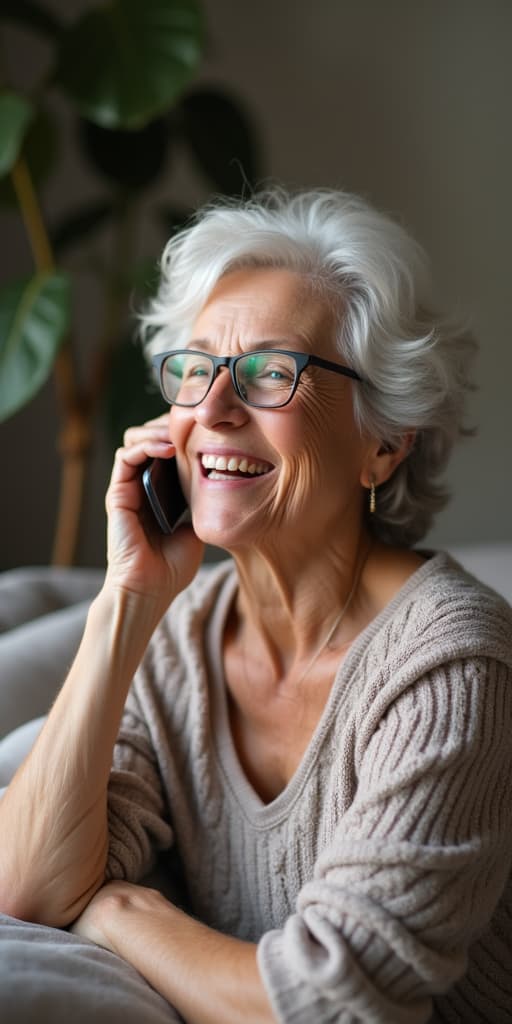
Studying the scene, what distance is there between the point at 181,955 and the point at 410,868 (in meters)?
0.29

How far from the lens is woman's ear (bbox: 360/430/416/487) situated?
1.47m

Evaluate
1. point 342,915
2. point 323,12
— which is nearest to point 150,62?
point 323,12

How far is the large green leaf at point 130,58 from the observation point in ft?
7.61

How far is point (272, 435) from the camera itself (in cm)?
136

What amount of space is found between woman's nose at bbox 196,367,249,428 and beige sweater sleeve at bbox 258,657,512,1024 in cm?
42

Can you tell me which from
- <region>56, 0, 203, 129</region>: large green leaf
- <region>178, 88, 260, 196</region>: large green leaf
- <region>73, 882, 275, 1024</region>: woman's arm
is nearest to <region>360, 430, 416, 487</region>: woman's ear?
<region>73, 882, 275, 1024</region>: woman's arm

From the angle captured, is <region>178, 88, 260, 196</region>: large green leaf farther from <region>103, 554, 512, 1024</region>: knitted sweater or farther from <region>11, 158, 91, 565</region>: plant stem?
<region>103, 554, 512, 1024</region>: knitted sweater

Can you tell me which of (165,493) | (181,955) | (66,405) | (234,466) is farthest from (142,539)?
(66,405)

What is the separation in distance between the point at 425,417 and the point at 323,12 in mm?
2246

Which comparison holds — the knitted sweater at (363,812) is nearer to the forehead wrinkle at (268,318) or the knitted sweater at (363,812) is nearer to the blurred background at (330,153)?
the forehead wrinkle at (268,318)

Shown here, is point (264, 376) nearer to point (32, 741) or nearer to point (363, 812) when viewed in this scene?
point (363, 812)

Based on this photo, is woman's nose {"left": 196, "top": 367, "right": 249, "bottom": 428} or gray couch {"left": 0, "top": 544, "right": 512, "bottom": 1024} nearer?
gray couch {"left": 0, "top": 544, "right": 512, "bottom": 1024}

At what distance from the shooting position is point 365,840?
1.12 metres

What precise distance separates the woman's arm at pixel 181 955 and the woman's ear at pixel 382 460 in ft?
2.08
